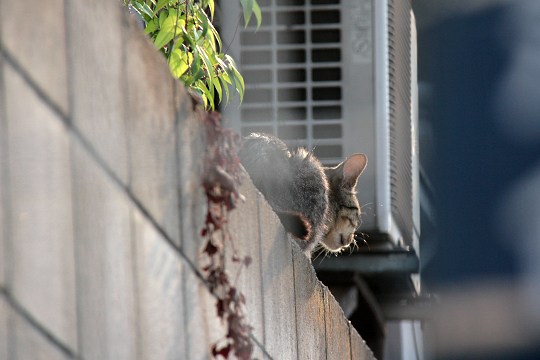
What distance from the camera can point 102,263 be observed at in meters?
1.85

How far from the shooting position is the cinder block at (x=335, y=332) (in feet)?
12.1

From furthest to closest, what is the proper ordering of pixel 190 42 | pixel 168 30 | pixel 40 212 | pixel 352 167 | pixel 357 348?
pixel 352 167 < pixel 357 348 < pixel 190 42 < pixel 168 30 < pixel 40 212

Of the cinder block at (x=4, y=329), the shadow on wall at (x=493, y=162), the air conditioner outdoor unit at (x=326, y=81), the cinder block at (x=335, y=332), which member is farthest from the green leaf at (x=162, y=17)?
the shadow on wall at (x=493, y=162)

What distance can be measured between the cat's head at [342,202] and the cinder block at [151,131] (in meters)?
2.71

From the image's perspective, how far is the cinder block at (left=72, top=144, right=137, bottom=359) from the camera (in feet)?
5.87

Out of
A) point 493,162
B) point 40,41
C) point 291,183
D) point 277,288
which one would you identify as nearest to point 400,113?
point 493,162

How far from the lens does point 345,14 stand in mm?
5789

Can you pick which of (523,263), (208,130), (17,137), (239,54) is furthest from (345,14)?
(17,137)

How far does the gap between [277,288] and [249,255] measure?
329mm

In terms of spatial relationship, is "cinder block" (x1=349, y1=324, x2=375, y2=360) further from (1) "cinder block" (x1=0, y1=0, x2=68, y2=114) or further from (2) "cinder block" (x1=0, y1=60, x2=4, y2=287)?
(2) "cinder block" (x1=0, y1=60, x2=4, y2=287)

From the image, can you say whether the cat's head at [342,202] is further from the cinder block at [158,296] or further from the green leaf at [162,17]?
the cinder block at [158,296]

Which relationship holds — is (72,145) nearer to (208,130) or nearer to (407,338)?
(208,130)

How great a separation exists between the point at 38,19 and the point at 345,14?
4206 mm

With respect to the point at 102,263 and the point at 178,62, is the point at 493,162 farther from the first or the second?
the point at 102,263
